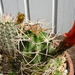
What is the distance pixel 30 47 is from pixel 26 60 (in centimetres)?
6

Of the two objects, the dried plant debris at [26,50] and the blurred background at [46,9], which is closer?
the dried plant debris at [26,50]

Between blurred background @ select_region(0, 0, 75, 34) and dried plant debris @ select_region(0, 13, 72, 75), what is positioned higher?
blurred background @ select_region(0, 0, 75, 34)

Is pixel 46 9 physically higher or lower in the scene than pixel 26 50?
higher

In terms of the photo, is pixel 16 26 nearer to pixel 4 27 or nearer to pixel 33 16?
pixel 4 27

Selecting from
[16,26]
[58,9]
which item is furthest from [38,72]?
[58,9]

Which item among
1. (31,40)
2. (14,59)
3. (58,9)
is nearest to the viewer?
(31,40)

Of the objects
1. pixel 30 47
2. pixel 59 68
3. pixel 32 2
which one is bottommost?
pixel 59 68

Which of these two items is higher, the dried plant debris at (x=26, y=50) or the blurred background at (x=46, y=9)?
the blurred background at (x=46, y=9)

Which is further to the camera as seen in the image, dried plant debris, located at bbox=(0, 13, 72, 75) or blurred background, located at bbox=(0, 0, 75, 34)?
blurred background, located at bbox=(0, 0, 75, 34)

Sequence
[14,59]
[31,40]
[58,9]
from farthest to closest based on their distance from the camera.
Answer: [58,9] < [14,59] < [31,40]

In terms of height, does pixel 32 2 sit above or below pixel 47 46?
above

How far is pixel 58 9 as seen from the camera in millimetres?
1136

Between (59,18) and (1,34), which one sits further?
(59,18)

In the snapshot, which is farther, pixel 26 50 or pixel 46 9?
pixel 46 9
